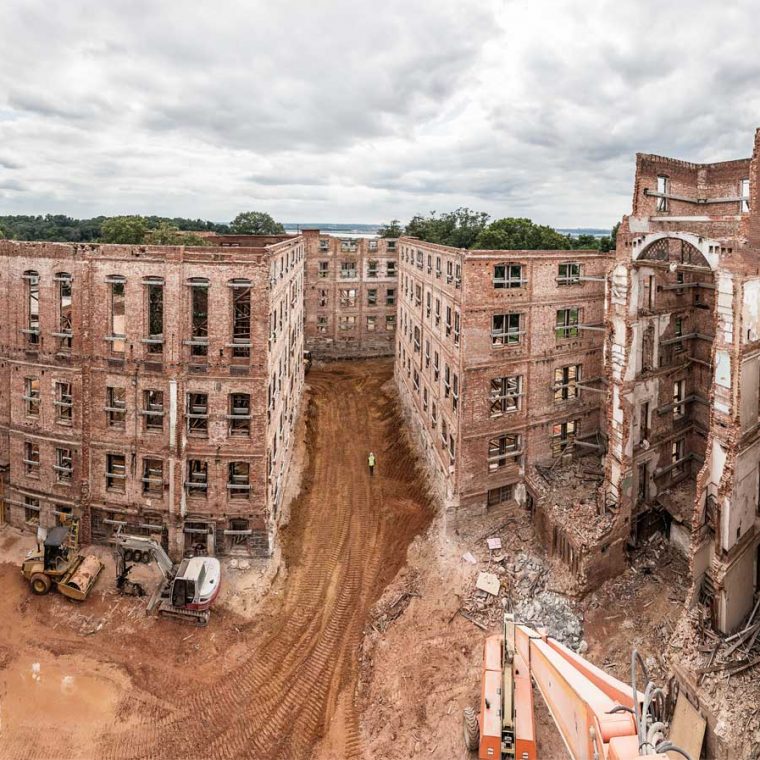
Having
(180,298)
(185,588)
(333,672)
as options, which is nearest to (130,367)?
(180,298)

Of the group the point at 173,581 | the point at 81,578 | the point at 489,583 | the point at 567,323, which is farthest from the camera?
the point at 567,323

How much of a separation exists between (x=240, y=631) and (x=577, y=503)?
57.3 feet

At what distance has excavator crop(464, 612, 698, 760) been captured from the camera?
38.7 feet

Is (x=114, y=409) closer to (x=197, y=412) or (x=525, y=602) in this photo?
(x=197, y=412)

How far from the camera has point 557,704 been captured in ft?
49.7

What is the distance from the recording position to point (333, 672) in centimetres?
2328

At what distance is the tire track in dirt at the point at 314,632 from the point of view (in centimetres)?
2031

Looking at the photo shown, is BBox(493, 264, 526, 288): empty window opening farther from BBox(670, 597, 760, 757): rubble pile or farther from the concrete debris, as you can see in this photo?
BBox(670, 597, 760, 757): rubble pile

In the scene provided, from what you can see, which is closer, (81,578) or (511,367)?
(81,578)

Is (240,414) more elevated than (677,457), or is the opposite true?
(240,414)

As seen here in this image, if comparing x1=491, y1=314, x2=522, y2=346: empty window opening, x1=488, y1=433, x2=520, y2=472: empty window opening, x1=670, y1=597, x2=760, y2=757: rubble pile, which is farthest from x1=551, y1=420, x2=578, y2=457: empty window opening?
x1=670, y1=597, x2=760, y2=757: rubble pile

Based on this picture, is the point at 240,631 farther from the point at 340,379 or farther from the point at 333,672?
the point at 340,379

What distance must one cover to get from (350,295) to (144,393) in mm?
43984

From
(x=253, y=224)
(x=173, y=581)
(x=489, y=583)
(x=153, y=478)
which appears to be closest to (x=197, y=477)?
(x=153, y=478)
